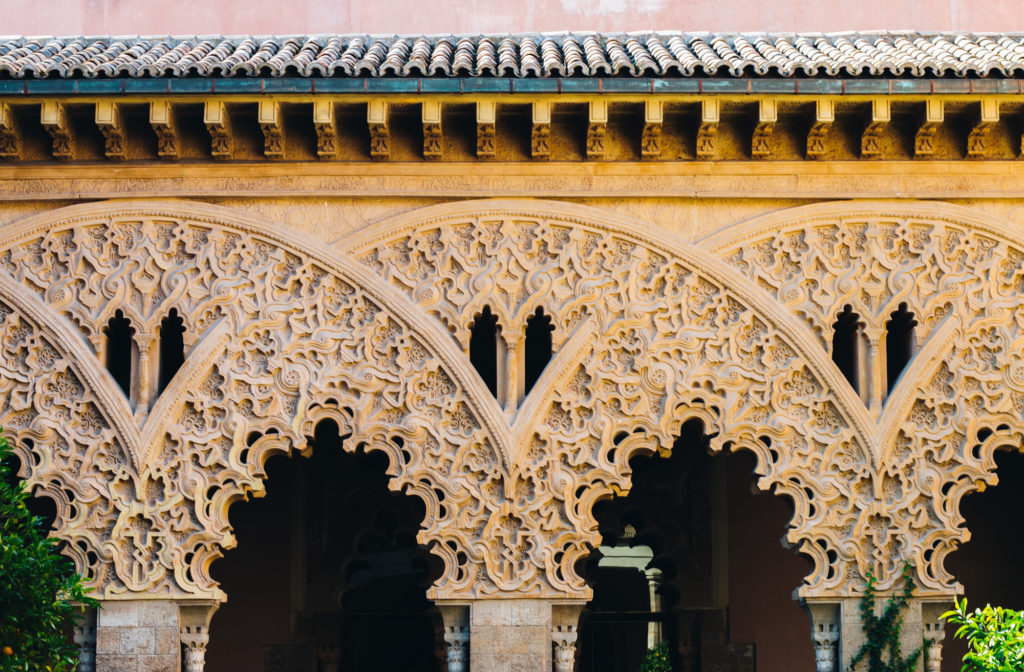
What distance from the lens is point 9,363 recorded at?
8641 millimetres

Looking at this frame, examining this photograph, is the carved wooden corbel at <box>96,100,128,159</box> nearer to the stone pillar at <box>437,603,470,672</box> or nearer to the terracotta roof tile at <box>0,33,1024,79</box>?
the terracotta roof tile at <box>0,33,1024,79</box>

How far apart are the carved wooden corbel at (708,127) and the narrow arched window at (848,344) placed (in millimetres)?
1329

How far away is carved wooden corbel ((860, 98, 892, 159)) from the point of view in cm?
859

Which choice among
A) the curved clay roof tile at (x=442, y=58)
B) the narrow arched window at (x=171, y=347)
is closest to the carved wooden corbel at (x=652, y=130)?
the curved clay roof tile at (x=442, y=58)

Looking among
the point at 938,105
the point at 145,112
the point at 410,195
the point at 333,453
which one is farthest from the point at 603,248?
the point at 333,453

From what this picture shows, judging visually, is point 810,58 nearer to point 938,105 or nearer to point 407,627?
point 938,105

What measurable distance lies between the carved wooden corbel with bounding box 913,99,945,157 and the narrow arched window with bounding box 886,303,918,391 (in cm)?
102

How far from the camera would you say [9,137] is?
8.85 metres

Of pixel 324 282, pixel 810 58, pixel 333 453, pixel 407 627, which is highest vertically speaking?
pixel 810 58

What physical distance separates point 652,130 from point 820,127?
1064mm

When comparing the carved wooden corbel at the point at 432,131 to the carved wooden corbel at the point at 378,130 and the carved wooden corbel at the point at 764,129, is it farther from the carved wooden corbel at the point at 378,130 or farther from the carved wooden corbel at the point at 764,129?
the carved wooden corbel at the point at 764,129

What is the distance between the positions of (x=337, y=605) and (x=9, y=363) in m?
3.78

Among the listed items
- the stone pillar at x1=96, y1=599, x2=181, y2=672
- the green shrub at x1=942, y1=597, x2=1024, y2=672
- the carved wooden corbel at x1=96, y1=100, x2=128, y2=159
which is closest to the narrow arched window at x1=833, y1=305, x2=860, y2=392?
the green shrub at x1=942, y1=597, x2=1024, y2=672

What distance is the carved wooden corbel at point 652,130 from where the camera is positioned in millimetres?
8617
